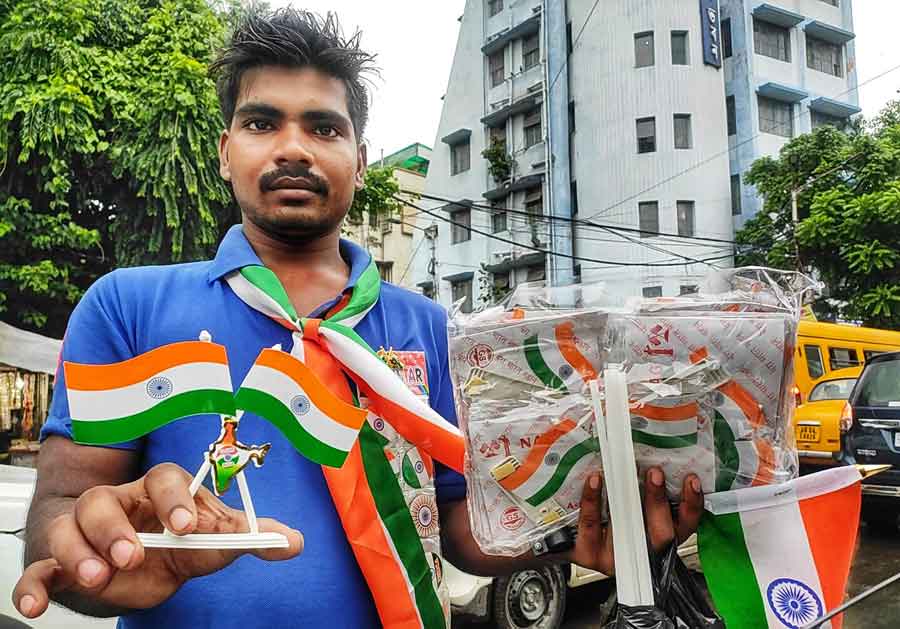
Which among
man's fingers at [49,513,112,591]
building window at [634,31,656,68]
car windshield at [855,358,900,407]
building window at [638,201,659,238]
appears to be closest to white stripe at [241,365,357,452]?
man's fingers at [49,513,112,591]

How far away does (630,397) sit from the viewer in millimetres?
819

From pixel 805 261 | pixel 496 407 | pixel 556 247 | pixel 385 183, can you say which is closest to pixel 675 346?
pixel 496 407

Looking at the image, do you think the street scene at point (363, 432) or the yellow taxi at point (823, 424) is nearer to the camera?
the street scene at point (363, 432)

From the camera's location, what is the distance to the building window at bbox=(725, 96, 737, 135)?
21219 millimetres

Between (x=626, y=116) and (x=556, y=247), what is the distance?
448 cm

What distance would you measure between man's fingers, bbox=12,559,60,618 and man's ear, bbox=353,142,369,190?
0.84m

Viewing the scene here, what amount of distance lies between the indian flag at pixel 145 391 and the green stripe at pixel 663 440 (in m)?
0.49

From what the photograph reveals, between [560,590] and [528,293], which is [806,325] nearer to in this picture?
[560,590]

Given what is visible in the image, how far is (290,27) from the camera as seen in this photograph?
1.26 metres

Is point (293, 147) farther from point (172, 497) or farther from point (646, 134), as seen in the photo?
point (646, 134)

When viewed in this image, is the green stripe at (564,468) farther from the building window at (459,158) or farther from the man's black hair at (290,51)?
the building window at (459,158)

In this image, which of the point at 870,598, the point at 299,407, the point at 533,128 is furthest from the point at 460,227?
the point at 299,407

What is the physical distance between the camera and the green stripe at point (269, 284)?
1129 mm

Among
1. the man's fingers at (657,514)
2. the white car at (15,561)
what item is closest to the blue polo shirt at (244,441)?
the man's fingers at (657,514)
